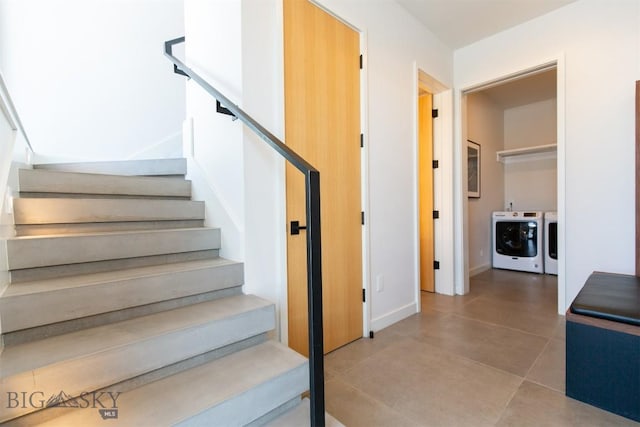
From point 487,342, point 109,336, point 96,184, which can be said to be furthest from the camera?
point 487,342

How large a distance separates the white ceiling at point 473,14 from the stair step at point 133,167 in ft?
8.09

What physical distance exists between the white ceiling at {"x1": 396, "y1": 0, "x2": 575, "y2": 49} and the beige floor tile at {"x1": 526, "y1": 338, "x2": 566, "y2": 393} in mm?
2977

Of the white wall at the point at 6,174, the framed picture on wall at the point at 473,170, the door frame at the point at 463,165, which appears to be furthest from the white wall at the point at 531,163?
the white wall at the point at 6,174

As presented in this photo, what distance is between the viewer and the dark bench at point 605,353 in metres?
1.49

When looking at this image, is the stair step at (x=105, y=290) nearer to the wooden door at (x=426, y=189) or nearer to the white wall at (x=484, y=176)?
the wooden door at (x=426, y=189)

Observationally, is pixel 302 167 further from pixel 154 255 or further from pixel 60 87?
pixel 60 87

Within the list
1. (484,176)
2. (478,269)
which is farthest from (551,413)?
(484,176)

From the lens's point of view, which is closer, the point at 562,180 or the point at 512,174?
the point at 562,180

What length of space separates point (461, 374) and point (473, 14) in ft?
10.4

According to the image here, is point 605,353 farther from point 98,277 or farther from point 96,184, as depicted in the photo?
point 96,184

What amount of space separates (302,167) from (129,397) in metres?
1.06

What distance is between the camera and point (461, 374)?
187 cm

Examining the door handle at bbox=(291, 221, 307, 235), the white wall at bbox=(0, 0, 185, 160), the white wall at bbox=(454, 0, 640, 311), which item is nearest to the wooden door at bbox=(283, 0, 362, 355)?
the door handle at bbox=(291, 221, 307, 235)

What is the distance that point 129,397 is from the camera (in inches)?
43.4
